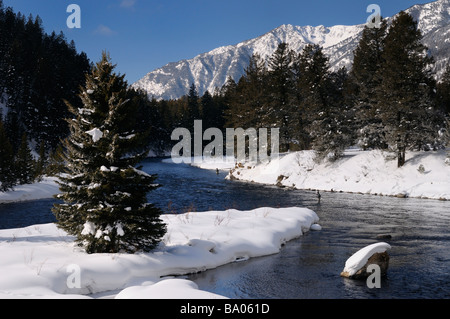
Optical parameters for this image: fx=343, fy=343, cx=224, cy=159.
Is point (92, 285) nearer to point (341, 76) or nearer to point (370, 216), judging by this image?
point (370, 216)

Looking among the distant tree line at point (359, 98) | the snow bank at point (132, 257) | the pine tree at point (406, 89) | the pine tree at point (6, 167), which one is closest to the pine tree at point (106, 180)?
the snow bank at point (132, 257)

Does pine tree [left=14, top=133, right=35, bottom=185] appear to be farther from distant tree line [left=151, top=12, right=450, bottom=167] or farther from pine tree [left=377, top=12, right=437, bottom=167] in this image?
pine tree [left=377, top=12, right=437, bottom=167]

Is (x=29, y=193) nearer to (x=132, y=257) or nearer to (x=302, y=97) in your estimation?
(x=132, y=257)

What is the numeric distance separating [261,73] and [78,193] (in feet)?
148

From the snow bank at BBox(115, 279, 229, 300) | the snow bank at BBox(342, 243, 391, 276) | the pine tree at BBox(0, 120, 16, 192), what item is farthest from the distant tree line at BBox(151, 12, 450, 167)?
the pine tree at BBox(0, 120, 16, 192)

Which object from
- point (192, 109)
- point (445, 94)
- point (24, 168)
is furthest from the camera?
point (192, 109)

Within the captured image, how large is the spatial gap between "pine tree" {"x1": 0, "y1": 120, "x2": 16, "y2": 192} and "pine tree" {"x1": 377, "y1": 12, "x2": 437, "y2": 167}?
115 ft

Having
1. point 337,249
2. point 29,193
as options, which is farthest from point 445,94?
point 29,193

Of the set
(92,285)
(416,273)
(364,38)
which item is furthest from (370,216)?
(364,38)

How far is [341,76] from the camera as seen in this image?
58.7 m

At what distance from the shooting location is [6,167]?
3134 centimetres

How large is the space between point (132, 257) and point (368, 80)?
33258mm

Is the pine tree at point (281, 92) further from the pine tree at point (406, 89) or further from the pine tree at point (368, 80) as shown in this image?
the pine tree at point (406, 89)

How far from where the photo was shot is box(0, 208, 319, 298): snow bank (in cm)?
913
